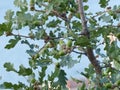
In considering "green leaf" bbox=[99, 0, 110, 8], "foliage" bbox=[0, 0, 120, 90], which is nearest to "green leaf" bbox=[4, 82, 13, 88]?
"foliage" bbox=[0, 0, 120, 90]

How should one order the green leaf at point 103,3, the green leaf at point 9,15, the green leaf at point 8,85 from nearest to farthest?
the green leaf at point 8,85, the green leaf at point 9,15, the green leaf at point 103,3

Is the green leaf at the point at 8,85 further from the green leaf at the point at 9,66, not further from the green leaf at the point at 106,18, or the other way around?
the green leaf at the point at 106,18

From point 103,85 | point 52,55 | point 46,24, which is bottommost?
point 103,85

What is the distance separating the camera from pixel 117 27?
460 cm

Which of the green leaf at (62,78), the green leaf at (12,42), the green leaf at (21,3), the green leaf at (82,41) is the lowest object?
the green leaf at (62,78)

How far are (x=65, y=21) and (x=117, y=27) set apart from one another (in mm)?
560

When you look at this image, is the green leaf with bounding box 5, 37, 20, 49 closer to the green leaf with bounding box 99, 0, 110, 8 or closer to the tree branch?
the tree branch

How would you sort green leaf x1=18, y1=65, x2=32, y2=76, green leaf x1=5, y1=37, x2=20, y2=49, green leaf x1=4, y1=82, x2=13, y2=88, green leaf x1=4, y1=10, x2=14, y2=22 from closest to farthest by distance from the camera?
green leaf x1=18, y1=65, x2=32, y2=76, green leaf x1=4, y1=82, x2=13, y2=88, green leaf x1=5, y1=37, x2=20, y2=49, green leaf x1=4, y1=10, x2=14, y2=22

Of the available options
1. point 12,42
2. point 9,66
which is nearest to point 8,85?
point 9,66

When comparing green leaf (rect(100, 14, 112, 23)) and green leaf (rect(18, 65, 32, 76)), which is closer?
green leaf (rect(18, 65, 32, 76))

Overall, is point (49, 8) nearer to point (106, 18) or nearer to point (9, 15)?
point (9, 15)

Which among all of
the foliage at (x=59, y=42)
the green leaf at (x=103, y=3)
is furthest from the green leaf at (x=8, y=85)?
the green leaf at (x=103, y=3)

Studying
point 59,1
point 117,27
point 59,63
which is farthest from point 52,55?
point 117,27

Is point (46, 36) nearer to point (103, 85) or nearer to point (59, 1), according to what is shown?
point (59, 1)
